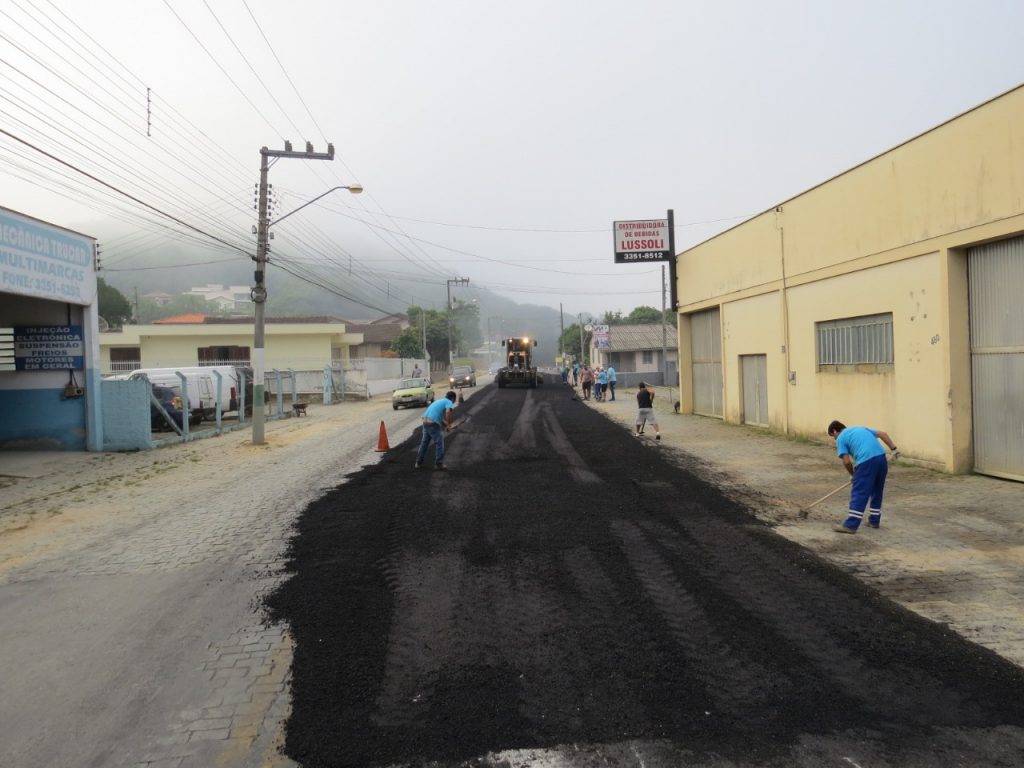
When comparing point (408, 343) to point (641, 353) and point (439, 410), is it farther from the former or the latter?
point (439, 410)

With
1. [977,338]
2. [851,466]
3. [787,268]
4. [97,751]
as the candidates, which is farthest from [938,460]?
[97,751]

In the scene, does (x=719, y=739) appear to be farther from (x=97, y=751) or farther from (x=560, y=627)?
(x=97, y=751)

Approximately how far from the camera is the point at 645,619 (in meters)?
5.05

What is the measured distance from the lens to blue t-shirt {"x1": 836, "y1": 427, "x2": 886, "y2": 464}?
7.46 metres

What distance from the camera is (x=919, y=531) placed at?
296 inches

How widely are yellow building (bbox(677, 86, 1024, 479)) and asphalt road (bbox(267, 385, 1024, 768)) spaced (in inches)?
206

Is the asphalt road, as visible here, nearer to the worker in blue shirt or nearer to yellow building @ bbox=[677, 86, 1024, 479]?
the worker in blue shirt

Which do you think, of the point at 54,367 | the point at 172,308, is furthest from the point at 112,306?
the point at 172,308

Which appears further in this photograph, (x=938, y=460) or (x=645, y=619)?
(x=938, y=460)

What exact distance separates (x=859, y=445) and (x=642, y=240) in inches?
741

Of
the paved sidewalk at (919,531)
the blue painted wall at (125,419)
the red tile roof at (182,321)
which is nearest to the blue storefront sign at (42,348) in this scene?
the blue painted wall at (125,419)

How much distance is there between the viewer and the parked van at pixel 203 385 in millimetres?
22547

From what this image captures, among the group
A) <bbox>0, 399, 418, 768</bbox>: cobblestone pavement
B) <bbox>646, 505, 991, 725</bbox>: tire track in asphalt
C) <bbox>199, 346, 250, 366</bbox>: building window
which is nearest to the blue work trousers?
<bbox>0, 399, 418, 768</bbox>: cobblestone pavement

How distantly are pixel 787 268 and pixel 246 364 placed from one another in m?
36.2
